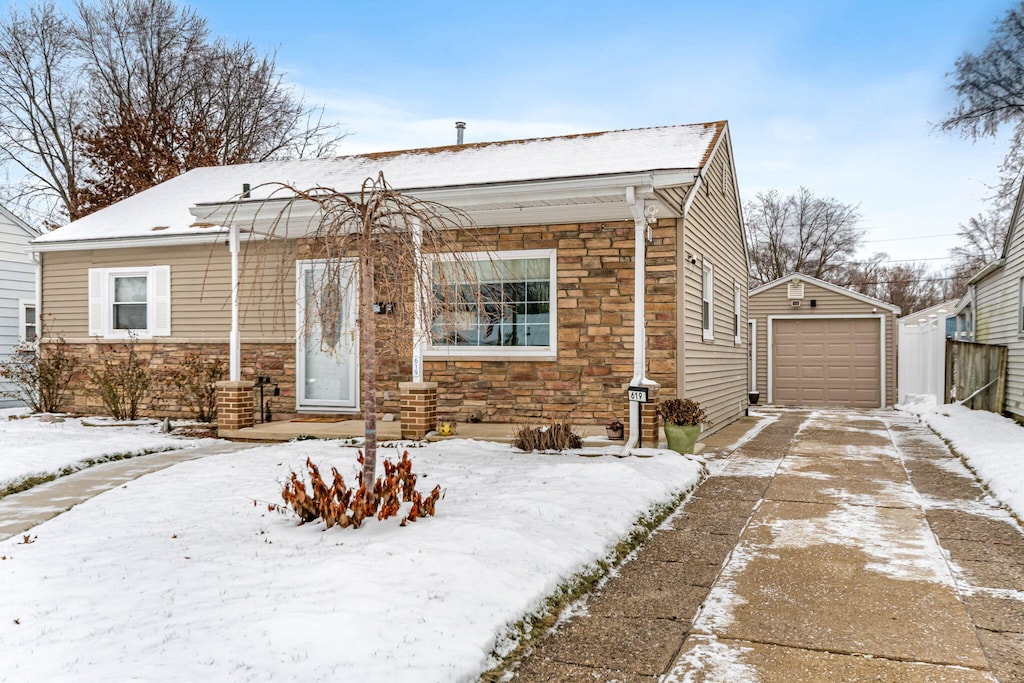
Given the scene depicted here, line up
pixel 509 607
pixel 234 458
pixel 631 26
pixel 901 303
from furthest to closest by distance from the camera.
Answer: pixel 901 303 < pixel 631 26 < pixel 234 458 < pixel 509 607

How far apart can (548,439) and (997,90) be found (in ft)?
50.2

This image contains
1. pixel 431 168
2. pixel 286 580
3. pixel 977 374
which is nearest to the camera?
pixel 286 580

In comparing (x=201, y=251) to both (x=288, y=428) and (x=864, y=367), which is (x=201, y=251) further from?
(x=864, y=367)

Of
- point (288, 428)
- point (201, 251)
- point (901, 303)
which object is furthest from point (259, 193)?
point (901, 303)

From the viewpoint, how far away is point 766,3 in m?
11.7

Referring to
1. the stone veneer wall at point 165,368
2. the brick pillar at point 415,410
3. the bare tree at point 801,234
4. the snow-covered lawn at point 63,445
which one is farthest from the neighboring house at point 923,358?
the bare tree at point 801,234

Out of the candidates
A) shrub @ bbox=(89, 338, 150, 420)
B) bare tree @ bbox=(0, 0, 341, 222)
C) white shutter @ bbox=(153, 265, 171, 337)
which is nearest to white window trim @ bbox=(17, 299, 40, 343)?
shrub @ bbox=(89, 338, 150, 420)

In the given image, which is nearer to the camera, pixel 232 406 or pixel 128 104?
pixel 232 406

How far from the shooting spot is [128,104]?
22406 millimetres

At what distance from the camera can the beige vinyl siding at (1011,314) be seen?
35.1ft

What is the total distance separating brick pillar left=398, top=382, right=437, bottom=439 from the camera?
27.0ft

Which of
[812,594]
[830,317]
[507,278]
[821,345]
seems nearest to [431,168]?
[507,278]

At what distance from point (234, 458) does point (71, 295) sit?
6.48m

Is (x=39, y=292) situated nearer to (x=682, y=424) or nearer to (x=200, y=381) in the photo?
(x=200, y=381)
